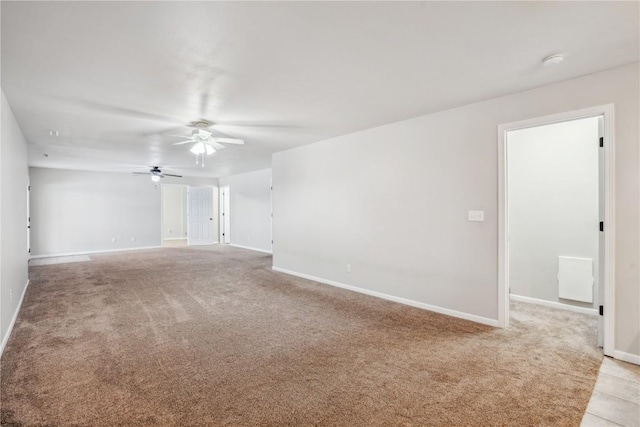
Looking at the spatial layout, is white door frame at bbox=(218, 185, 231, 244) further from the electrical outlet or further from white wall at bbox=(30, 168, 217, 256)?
the electrical outlet

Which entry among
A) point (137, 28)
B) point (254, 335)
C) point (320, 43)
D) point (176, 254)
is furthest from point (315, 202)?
point (176, 254)

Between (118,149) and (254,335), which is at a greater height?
(118,149)

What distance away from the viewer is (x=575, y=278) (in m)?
4.07

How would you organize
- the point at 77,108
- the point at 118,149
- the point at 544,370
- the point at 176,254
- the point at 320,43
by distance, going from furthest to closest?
the point at 176,254 → the point at 118,149 → the point at 77,108 → the point at 544,370 → the point at 320,43

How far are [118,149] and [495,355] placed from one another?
7175 mm

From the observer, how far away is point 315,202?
5.82 m

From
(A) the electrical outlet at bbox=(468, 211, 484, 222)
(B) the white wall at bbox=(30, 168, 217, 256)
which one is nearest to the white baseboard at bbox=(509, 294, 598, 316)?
(A) the electrical outlet at bbox=(468, 211, 484, 222)

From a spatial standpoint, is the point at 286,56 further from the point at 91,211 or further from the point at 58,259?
the point at 91,211

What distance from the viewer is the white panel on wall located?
13.1 ft

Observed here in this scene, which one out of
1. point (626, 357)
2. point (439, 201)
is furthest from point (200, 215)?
point (626, 357)

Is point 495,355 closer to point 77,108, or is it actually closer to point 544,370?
point 544,370

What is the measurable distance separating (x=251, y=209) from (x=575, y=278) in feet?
27.3

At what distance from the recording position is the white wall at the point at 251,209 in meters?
9.41

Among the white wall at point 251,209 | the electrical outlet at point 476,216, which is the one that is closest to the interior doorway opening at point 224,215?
the white wall at point 251,209
